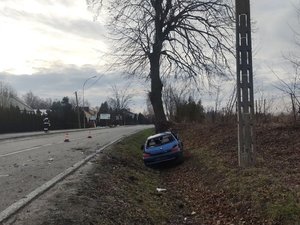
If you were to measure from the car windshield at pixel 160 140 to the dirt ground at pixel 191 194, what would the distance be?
2634mm

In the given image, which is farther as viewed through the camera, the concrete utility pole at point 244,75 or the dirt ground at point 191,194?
the concrete utility pole at point 244,75

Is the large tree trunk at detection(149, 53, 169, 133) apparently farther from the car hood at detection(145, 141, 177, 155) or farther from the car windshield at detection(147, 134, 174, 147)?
the car hood at detection(145, 141, 177, 155)

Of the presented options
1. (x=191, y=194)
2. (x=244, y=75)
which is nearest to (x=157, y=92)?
(x=244, y=75)

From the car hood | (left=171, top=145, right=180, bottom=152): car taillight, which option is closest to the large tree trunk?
the car hood

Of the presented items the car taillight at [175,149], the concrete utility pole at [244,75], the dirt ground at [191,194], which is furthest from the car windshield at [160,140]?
the concrete utility pole at [244,75]

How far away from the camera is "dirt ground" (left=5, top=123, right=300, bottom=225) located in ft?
27.4

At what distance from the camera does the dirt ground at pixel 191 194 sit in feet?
27.4

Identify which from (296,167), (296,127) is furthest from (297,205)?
(296,127)

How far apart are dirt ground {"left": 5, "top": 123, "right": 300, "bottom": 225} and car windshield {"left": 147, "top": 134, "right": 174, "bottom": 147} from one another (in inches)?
104

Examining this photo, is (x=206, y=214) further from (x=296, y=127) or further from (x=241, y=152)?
(x=296, y=127)

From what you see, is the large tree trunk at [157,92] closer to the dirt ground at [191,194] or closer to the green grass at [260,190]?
the dirt ground at [191,194]

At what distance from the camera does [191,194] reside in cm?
1345

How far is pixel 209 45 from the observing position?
105 ft

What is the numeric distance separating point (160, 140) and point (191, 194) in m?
7.83
